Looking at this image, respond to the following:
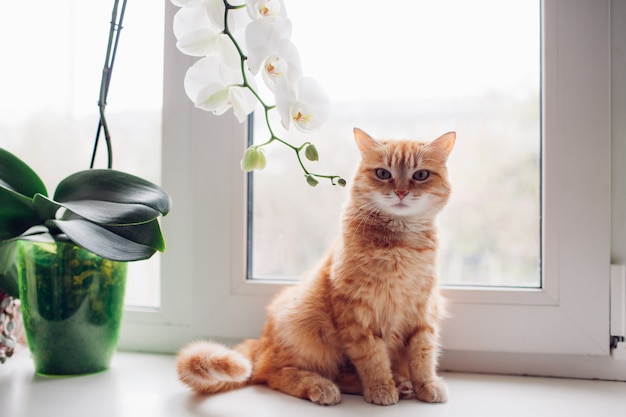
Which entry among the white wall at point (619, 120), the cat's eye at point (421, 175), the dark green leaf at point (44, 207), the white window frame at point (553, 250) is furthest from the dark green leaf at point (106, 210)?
the white wall at point (619, 120)

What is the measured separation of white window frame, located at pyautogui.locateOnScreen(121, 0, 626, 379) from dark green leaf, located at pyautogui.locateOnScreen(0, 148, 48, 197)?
0.37 meters

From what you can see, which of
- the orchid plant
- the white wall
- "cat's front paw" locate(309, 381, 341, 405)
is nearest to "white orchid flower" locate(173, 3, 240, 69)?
the orchid plant

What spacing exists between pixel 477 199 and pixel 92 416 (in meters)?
0.85

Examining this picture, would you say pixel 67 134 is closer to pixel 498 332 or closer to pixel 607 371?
pixel 498 332

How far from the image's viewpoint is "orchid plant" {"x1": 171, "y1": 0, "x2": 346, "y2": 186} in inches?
31.4

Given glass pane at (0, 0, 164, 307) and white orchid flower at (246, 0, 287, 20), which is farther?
glass pane at (0, 0, 164, 307)

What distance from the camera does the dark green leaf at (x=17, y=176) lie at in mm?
929

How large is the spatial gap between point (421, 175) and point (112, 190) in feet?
1.81

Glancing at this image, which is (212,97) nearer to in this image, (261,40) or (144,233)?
(261,40)

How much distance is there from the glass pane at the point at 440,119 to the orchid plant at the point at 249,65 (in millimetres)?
355

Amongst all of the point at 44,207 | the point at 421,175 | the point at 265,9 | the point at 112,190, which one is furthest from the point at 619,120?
the point at 44,207

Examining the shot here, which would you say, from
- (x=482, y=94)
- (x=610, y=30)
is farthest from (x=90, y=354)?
(x=610, y=30)

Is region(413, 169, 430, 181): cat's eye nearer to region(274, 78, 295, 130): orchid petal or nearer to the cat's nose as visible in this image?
the cat's nose

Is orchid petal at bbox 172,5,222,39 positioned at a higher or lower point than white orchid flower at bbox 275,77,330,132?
higher
